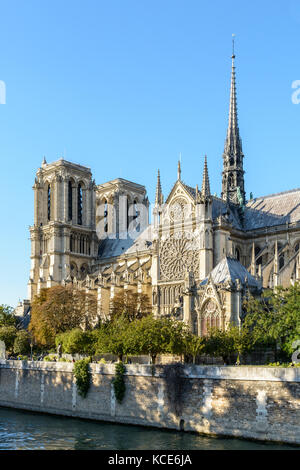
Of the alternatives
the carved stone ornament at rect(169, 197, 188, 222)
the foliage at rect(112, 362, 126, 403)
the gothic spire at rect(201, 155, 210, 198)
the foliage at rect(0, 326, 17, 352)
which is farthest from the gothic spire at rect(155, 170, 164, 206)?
the foliage at rect(112, 362, 126, 403)

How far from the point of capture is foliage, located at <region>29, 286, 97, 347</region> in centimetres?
6291

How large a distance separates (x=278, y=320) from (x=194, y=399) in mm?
7742

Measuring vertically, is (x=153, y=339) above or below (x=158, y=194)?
below

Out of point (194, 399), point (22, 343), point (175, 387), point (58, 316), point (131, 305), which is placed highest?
point (131, 305)

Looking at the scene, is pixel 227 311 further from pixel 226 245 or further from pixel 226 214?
pixel 226 214

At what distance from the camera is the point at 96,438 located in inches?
1293

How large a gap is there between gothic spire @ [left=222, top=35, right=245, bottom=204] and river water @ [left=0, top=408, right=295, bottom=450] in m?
45.8

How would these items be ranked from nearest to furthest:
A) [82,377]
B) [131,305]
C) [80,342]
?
[82,377] < [80,342] < [131,305]

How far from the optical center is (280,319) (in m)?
37.5

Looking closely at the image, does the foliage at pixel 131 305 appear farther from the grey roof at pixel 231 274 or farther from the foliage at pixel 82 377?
the foliage at pixel 82 377

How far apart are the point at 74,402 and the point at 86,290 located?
1610 inches

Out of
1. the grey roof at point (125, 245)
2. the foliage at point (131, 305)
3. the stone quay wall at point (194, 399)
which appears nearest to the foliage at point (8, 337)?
the foliage at point (131, 305)

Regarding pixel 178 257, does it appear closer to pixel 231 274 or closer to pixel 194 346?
pixel 231 274

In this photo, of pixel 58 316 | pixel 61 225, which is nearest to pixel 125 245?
pixel 61 225
